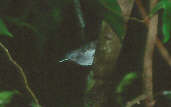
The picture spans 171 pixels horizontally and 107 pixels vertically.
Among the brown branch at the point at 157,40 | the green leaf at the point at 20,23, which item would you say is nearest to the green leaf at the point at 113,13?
the brown branch at the point at 157,40

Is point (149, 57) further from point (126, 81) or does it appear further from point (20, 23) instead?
point (20, 23)

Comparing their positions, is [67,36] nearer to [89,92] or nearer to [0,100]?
[89,92]

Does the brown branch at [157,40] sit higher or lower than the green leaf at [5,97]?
higher


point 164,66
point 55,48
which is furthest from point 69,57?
point 164,66

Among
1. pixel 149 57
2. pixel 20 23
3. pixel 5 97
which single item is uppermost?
pixel 20 23

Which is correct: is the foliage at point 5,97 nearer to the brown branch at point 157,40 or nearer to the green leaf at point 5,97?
the green leaf at point 5,97

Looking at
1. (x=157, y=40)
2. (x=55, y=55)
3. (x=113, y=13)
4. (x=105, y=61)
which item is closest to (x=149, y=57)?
(x=157, y=40)

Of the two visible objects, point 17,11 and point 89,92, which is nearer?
point 17,11

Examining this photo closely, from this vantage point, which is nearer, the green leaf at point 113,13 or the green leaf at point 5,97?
the green leaf at point 113,13

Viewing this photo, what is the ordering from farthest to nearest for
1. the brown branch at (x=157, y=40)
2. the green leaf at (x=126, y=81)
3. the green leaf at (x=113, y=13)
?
the green leaf at (x=126, y=81) → the brown branch at (x=157, y=40) → the green leaf at (x=113, y=13)

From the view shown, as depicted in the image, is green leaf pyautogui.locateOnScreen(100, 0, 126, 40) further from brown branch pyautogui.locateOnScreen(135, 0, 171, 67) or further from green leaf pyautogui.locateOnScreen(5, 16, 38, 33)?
green leaf pyautogui.locateOnScreen(5, 16, 38, 33)

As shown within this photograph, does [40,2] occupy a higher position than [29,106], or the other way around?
[40,2]
